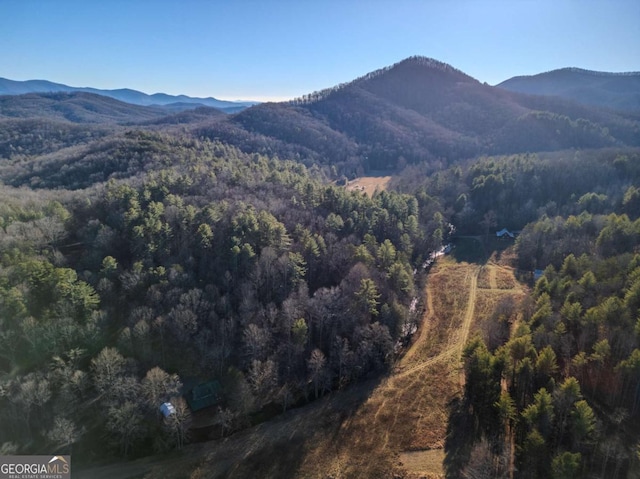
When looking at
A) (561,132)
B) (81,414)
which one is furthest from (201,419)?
(561,132)

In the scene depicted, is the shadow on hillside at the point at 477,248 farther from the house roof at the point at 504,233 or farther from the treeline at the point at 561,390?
the treeline at the point at 561,390

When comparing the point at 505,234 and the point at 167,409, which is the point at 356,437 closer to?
the point at 167,409

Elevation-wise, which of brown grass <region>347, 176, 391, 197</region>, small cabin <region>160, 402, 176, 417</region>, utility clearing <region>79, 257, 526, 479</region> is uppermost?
brown grass <region>347, 176, 391, 197</region>

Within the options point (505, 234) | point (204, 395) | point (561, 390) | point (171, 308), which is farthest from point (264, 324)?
point (505, 234)

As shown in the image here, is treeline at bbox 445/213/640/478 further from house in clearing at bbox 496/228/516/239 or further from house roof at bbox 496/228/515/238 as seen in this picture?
house roof at bbox 496/228/515/238

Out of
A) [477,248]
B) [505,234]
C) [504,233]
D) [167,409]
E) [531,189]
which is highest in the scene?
[531,189]

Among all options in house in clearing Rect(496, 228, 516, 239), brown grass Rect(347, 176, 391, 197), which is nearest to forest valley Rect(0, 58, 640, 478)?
house in clearing Rect(496, 228, 516, 239)
